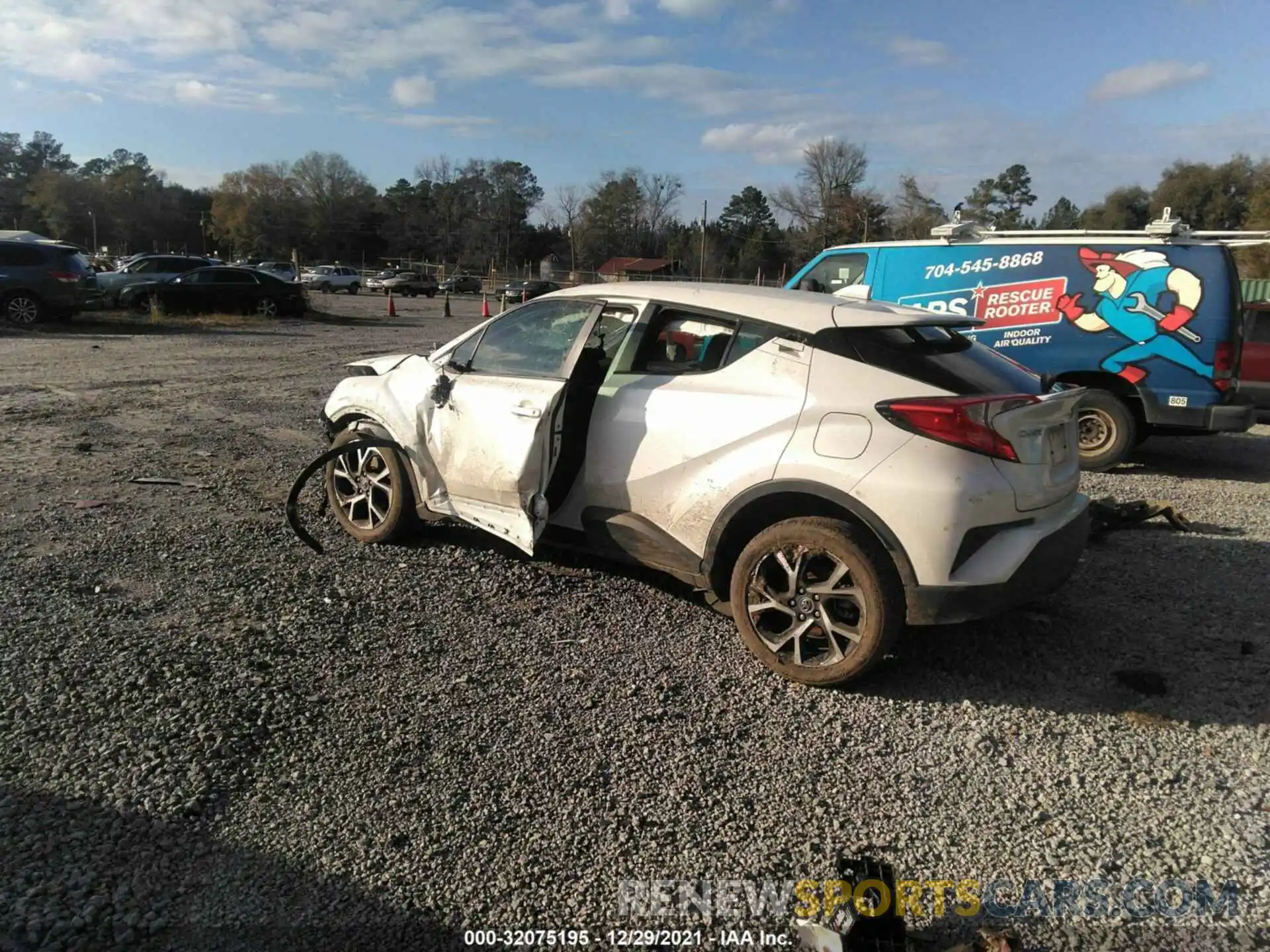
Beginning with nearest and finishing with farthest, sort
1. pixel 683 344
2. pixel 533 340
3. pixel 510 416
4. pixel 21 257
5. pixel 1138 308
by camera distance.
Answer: pixel 683 344 → pixel 510 416 → pixel 533 340 → pixel 1138 308 → pixel 21 257

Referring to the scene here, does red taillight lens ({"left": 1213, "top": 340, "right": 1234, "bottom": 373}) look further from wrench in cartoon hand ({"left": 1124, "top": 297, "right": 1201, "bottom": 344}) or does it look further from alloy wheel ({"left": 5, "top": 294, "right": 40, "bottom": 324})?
alloy wheel ({"left": 5, "top": 294, "right": 40, "bottom": 324})

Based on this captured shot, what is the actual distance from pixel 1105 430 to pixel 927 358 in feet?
17.7

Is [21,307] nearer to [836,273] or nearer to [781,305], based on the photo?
[836,273]

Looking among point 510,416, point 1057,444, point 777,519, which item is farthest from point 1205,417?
point 510,416

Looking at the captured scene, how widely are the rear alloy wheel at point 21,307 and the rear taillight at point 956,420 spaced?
20.8 metres

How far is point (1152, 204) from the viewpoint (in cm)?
5850

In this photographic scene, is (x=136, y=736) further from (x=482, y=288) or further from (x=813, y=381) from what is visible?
(x=482, y=288)

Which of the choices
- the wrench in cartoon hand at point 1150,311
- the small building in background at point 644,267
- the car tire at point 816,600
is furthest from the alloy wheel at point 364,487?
the small building in background at point 644,267

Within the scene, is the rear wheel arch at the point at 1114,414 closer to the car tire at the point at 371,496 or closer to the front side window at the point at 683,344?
the front side window at the point at 683,344

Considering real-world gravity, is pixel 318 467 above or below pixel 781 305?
below

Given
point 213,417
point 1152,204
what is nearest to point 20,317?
point 213,417

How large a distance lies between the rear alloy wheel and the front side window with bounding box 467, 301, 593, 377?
18347mm

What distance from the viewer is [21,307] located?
18.5 m

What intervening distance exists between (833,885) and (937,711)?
1.29 metres
